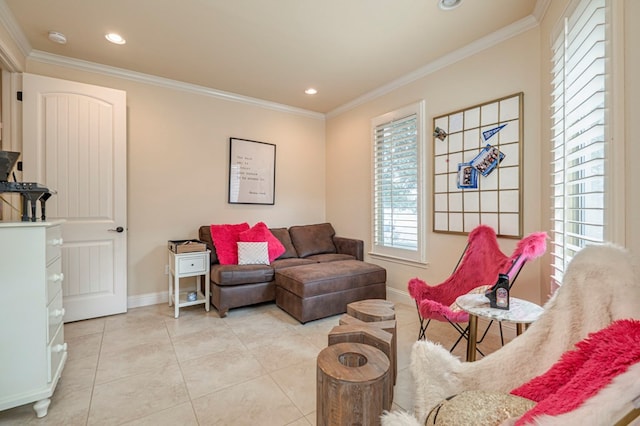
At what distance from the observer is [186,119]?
3529mm

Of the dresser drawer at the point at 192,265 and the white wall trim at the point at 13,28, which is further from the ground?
the white wall trim at the point at 13,28

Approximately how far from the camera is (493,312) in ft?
5.08

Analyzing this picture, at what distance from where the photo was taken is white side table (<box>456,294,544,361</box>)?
148cm

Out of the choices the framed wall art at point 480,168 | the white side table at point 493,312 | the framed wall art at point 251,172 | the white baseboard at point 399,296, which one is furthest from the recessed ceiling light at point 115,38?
the white baseboard at point 399,296

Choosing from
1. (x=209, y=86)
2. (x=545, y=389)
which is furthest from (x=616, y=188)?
(x=209, y=86)

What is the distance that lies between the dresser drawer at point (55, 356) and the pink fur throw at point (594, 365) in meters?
2.16

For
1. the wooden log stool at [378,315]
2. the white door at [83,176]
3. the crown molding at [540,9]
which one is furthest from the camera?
the white door at [83,176]

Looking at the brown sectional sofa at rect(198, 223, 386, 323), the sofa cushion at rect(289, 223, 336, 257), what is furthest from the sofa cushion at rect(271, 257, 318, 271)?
the sofa cushion at rect(289, 223, 336, 257)

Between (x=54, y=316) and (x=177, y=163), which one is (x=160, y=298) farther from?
(x=54, y=316)

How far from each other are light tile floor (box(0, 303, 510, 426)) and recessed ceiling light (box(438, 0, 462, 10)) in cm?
265

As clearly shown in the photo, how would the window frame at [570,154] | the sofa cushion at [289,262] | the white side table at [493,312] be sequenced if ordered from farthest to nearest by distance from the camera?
1. the sofa cushion at [289,262]
2. the white side table at [493,312]
3. the window frame at [570,154]

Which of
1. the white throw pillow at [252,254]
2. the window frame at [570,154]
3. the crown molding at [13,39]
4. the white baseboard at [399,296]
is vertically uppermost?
the crown molding at [13,39]

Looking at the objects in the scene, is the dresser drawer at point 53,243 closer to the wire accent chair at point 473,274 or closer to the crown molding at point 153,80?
the crown molding at point 153,80

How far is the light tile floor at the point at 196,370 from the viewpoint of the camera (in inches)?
60.7
